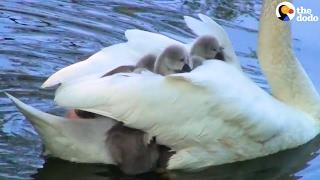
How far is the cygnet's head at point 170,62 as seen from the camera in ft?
17.3

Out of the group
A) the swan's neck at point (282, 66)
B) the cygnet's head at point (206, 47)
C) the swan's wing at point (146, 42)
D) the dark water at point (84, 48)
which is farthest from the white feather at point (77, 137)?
the swan's neck at point (282, 66)

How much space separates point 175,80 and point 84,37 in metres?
2.19

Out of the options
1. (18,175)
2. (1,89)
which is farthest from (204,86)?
(1,89)

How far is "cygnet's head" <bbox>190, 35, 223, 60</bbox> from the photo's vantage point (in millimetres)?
5547

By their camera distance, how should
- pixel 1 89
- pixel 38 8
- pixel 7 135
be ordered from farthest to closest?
1. pixel 38 8
2. pixel 1 89
3. pixel 7 135

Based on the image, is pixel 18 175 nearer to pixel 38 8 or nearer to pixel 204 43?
pixel 204 43

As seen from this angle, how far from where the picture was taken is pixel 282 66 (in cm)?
615

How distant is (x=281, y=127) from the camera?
5.49 metres

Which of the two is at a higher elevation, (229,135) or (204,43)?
(204,43)

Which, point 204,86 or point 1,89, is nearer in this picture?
point 204,86

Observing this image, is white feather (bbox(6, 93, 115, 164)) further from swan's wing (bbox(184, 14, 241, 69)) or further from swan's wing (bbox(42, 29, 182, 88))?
swan's wing (bbox(184, 14, 241, 69))

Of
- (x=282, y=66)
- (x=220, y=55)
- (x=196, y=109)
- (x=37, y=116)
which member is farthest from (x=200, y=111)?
(x=282, y=66)

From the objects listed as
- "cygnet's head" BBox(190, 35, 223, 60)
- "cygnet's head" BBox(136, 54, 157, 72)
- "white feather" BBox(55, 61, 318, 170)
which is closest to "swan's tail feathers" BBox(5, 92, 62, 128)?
"white feather" BBox(55, 61, 318, 170)

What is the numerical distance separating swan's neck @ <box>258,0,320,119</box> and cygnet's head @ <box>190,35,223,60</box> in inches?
24.6
